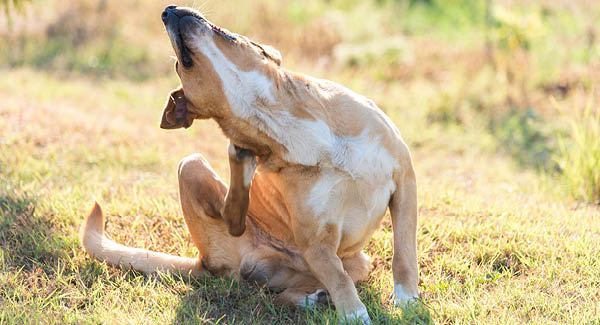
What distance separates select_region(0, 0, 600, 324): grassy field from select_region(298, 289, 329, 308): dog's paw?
0.30 ft

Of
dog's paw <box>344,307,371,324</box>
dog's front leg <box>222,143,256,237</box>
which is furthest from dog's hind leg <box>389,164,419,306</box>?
dog's front leg <box>222,143,256,237</box>

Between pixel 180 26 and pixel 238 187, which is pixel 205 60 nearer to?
pixel 180 26

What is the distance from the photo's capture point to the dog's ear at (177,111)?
3.68 m

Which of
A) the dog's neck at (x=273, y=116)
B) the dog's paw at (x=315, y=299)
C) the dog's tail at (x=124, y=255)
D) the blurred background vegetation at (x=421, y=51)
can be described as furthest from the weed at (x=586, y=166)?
the dog's tail at (x=124, y=255)

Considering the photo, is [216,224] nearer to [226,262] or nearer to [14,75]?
[226,262]

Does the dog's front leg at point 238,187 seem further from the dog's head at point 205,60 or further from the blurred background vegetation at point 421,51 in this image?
the blurred background vegetation at point 421,51

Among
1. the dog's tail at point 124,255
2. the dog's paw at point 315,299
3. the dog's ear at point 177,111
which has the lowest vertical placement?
the dog's tail at point 124,255

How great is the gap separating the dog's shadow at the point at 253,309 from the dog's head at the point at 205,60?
1.16 metres

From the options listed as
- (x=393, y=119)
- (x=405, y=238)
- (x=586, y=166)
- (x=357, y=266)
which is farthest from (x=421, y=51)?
(x=405, y=238)

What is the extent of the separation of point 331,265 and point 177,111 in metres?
1.18

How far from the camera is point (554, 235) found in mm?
4637

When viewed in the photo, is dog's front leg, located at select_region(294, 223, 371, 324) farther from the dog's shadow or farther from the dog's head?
the dog's head

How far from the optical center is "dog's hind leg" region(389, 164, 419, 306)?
3832 mm

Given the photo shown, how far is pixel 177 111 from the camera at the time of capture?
370cm
